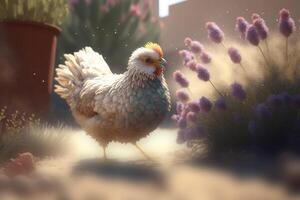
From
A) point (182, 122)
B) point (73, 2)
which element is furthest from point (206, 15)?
point (182, 122)

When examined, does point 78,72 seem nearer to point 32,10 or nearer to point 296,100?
point 32,10

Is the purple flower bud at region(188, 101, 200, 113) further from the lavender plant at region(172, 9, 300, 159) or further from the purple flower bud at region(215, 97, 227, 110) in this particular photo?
the purple flower bud at region(215, 97, 227, 110)

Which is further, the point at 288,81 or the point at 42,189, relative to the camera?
the point at 288,81

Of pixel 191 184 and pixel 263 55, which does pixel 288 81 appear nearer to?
pixel 263 55

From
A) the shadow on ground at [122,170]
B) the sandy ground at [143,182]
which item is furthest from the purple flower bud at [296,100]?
the shadow on ground at [122,170]

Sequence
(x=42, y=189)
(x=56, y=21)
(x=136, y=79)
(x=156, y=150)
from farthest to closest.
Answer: (x=56, y=21) → (x=156, y=150) → (x=136, y=79) → (x=42, y=189)

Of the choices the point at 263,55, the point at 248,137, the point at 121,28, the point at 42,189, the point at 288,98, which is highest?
the point at 121,28

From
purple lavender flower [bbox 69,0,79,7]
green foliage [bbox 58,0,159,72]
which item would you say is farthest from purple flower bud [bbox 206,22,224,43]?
purple lavender flower [bbox 69,0,79,7]

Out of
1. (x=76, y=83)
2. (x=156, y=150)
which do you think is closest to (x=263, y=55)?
(x=156, y=150)

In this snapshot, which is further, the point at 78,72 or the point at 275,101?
the point at 78,72
